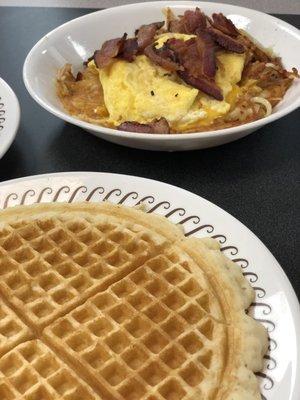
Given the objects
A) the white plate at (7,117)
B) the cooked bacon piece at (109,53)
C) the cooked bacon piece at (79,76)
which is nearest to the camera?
the white plate at (7,117)

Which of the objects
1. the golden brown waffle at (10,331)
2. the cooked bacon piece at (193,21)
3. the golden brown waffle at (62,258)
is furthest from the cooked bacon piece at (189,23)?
the golden brown waffle at (10,331)

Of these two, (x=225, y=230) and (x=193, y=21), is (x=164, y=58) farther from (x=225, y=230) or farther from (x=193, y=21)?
(x=225, y=230)

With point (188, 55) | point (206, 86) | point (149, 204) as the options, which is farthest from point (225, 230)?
point (188, 55)

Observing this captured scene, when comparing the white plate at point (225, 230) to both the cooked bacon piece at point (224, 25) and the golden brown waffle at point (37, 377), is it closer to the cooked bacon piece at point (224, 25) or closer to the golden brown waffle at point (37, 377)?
the golden brown waffle at point (37, 377)

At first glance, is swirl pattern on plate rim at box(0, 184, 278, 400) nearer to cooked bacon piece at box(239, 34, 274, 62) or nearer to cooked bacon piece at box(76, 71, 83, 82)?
cooked bacon piece at box(76, 71, 83, 82)

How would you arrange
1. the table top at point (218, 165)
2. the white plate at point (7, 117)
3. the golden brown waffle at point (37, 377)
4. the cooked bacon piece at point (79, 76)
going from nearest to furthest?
the golden brown waffle at point (37, 377)
the table top at point (218, 165)
the white plate at point (7, 117)
the cooked bacon piece at point (79, 76)

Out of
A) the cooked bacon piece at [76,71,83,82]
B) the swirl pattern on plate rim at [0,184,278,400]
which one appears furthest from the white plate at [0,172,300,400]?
the cooked bacon piece at [76,71,83,82]
